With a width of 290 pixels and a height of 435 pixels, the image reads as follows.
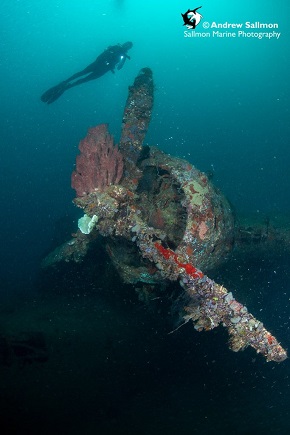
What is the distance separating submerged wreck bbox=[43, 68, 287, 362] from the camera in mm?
4008

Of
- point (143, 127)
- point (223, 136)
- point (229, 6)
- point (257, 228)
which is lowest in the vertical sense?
point (223, 136)

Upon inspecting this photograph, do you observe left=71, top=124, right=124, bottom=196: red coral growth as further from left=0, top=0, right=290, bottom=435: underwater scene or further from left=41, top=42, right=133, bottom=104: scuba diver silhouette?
left=41, top=42, right=133, bottom=104: scuba diver silhouette

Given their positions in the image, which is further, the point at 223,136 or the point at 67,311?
the point at 223,136

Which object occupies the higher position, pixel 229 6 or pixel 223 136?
pixel 229 6

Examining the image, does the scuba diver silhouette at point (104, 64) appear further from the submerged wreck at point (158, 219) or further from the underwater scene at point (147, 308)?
the submerged wreck at point (158, 219)

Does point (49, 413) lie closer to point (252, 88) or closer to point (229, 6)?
point (229, 6)

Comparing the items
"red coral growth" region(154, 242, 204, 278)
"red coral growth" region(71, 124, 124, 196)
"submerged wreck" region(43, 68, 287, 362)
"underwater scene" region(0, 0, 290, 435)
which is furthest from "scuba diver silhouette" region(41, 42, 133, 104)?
"red coral growth" region(154, 242, 204, 278)

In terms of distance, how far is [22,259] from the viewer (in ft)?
67.6

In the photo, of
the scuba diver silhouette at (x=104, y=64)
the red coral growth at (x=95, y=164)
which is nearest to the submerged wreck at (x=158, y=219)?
the red coral growth at (x=95, y=164)

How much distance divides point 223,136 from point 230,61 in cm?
4059

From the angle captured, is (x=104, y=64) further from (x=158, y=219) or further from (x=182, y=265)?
(x=182, y=265)

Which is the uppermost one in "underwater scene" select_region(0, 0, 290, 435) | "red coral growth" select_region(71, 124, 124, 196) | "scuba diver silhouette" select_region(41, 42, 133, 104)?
"scuba diver silhouette" select_region(41, 42, 133, 104)

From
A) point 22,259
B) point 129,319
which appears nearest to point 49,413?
point 129,319

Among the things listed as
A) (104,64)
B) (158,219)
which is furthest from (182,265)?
(104,64)
